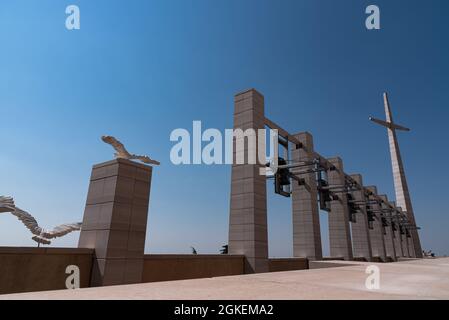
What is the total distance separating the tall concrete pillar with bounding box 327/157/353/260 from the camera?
29359 millimetres

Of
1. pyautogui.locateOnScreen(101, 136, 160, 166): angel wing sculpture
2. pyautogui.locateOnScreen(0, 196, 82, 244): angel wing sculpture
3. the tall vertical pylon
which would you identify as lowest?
pyautogui.locateOnScreen(0, 196, 82, 244): angel wing sculpture

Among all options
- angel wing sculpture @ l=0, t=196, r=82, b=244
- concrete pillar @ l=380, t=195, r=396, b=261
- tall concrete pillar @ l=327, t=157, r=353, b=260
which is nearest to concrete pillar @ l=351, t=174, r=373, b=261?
tall concrete pillar @ l=327, t=157, r=353, b=260

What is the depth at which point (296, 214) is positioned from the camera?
25.6m

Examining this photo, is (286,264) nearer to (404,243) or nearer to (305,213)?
(305,213)

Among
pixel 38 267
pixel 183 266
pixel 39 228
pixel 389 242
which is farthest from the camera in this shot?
pixel 389 242

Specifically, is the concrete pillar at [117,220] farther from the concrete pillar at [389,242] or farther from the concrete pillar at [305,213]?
the concrete pillar at [389,242]

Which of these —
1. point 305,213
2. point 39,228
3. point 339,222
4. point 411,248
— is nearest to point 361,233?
point 339,222

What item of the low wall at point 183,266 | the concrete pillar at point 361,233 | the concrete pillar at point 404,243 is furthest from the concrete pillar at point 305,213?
the concrete pillar at point 404,243

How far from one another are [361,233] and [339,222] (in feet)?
22.3

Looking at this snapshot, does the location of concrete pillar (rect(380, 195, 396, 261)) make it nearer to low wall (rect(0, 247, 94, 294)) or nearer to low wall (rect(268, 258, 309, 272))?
low wall (rect(268, 258, 309, 272))

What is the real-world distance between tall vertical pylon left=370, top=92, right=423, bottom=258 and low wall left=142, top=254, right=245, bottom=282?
2568 inches

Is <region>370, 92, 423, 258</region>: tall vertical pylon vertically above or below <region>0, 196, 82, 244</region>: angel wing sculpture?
above

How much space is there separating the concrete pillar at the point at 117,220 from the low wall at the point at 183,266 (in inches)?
30.6
